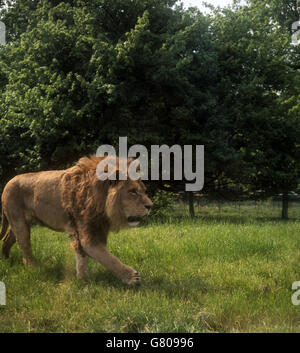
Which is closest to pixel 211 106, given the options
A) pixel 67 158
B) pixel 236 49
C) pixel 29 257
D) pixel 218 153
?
pixel 218 153

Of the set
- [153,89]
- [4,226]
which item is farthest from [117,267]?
[153,89]

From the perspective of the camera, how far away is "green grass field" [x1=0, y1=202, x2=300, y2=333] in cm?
324

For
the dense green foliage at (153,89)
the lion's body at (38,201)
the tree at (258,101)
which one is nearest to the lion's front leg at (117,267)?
the lion's body at (38,201)

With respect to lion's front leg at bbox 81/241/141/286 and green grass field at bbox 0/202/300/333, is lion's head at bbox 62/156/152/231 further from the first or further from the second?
green grass field at bbox 0/202/300/333

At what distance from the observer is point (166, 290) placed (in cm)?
409

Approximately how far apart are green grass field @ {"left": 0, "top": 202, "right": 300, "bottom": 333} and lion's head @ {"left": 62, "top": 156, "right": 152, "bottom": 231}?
0.74 metres

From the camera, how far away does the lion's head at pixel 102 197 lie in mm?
4047

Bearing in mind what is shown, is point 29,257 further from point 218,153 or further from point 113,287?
point 218,153

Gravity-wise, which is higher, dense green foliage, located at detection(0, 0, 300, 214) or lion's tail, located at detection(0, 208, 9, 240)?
dense green foliage, located at detection(0, 0, 300, 214)

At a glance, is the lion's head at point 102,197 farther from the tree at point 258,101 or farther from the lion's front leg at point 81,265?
the tree at point 258,101

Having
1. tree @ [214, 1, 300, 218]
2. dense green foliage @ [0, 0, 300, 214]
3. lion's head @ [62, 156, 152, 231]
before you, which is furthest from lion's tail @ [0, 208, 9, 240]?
tree @ [214, 1, 300, 218]

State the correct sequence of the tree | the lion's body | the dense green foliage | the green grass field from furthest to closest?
the tree
the dense green foliage
the lion's body
the green grass field

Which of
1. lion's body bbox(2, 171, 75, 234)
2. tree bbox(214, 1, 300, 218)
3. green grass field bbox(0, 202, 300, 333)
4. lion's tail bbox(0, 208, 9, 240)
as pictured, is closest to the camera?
green grass field bbox(0, 202, 300, 333)
